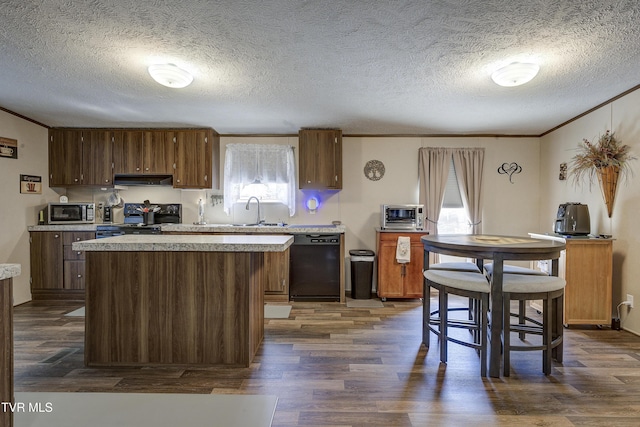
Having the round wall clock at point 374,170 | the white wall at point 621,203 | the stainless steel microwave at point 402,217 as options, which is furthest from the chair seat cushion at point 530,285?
the round wall clock at point 374,170

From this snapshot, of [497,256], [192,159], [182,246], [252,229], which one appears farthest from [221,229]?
[497,256]

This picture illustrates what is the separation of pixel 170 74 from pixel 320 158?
229cm

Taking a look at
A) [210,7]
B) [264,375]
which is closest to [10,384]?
[264,375]

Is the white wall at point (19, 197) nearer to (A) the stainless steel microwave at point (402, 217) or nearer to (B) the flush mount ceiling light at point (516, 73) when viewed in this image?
(A) the stainless steel microwave at point (402, 217)

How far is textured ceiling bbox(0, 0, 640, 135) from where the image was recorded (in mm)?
1915

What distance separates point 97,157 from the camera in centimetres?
448

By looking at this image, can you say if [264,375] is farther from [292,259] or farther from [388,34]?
[388,34]

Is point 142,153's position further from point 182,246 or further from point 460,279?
point 460,279

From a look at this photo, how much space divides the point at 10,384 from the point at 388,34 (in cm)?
263

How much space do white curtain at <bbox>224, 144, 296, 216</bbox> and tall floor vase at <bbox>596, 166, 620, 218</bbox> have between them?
11.5ft

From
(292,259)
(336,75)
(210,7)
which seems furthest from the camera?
(292,259)

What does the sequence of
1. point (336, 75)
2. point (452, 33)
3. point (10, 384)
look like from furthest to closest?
point (336, 75), point (452, 33), point (10, 384)

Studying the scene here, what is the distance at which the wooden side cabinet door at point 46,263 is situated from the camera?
414 cm

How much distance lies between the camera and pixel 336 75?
110 inches
